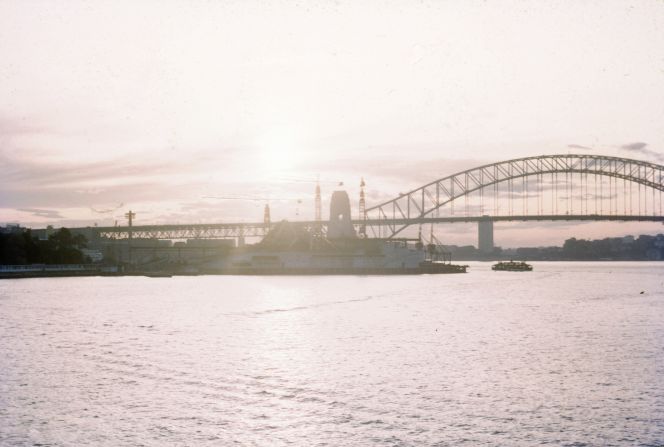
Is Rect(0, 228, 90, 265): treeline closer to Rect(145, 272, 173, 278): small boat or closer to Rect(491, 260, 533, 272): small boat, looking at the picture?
Rect(145, 272, 173, 278): small boat

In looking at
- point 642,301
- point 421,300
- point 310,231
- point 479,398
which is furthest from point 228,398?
point 310,231

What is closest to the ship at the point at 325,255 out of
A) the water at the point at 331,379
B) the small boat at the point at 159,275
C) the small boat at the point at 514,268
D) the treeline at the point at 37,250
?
the small boat at the point at 159,275

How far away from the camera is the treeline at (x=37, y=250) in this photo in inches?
4675

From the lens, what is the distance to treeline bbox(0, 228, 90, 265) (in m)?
119

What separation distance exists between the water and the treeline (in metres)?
75.8

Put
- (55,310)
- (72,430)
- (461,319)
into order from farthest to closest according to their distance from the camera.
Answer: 1. (55,310)
2. (461,319)
3. (72,430)

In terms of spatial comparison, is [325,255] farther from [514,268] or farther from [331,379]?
[331,379]

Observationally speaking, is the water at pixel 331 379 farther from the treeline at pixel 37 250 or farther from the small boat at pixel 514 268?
the small boat at pixel 514 268

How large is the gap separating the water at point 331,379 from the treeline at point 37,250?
2984 inches

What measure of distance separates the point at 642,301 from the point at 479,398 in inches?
2052

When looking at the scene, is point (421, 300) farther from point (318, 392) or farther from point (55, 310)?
point (318, 392)

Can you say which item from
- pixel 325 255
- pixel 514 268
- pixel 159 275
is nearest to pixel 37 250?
pixel 159 275

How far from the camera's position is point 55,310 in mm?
53781

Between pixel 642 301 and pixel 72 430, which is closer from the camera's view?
pixel 72 430
